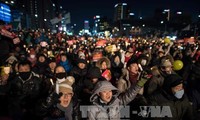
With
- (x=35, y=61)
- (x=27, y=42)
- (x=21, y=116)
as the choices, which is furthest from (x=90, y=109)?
(x=27, y=42)

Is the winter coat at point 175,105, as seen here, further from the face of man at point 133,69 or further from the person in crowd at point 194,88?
the face of man at point 133,69

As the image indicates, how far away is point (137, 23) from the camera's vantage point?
269ft

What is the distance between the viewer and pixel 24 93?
19.6 feet

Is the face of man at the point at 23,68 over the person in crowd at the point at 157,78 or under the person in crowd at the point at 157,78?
over

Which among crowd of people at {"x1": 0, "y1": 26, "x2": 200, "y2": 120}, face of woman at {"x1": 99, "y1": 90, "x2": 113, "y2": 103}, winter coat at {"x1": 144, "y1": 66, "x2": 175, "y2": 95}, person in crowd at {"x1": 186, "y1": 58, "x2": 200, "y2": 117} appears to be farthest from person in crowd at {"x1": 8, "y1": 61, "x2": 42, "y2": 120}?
person in crowd at {"x1": 186, "y1": 58, "x2": 200, "y2": 117}

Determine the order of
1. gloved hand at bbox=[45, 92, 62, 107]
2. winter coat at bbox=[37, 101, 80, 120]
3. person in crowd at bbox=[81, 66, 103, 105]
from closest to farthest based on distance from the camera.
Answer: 1. gloved hand at bbox=[45, 92, 62, 107]
2. winter coat at bbox=[37, 101, 80, 120]
3. person in crowd at bbox=[81, 66, 103, 105]

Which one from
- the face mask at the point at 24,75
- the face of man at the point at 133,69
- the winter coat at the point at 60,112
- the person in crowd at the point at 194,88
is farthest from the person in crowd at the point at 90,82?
the person in crowd at the point at 194,88

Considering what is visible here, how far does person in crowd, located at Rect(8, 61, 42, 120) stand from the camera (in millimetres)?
5754

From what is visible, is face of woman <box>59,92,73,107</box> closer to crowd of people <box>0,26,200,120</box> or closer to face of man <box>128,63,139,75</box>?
crowd of people <box>0,26,200,120</box>

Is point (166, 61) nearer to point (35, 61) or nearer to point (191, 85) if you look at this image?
point (191, 85)

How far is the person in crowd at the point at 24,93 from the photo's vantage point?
5.75 meters

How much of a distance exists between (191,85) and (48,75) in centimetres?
396

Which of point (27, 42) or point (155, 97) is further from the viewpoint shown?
point (27, 42)

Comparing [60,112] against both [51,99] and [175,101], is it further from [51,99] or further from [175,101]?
[175,101]
